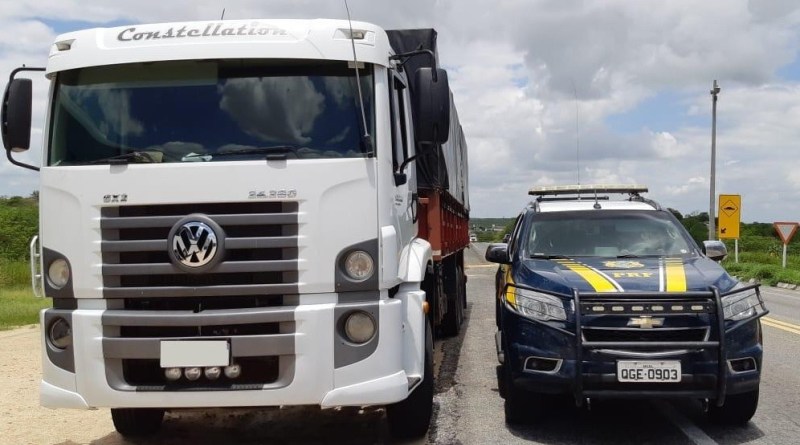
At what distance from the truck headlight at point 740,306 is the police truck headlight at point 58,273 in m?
4.36

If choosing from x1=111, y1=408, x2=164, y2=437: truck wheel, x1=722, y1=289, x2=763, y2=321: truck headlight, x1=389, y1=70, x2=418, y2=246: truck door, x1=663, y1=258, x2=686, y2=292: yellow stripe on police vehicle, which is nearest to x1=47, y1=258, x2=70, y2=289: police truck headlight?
x1=111, y1=408, x2=164, y2=437: truck wheel

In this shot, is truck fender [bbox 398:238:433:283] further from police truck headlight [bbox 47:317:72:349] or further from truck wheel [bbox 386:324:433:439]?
police truck headlight [bbox 47:317:72:349]

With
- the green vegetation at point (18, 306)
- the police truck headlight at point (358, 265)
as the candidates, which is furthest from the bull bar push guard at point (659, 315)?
Result: the green vegetation at point (18, 306)

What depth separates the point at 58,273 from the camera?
4742 millimetres

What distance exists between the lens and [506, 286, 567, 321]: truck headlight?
17.9 feet

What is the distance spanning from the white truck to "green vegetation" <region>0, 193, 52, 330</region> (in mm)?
4244

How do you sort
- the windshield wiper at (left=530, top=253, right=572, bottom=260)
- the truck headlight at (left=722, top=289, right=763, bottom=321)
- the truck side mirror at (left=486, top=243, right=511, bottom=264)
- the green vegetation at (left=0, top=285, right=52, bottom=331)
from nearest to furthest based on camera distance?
the truck headlight at (left=722, top=289, right=763, bottom=321) → the windshield wiper at (left=530, top=253, right=572, bottom=260) → the truck side mirror at (left=486, top=243, right=511, bottom=264) → the green vegetation at (left=0, top=285, right=52, bottom=331)

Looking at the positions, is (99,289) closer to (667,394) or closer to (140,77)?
(140,77)

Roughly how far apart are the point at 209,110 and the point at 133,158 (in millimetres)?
557

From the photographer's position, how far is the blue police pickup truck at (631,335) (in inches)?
204

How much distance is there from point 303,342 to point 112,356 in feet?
3.86

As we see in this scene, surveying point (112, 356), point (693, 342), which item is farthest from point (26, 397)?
point (693, 342)

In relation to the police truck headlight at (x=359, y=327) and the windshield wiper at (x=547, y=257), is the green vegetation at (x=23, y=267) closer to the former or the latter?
the windshield wiper at (x=547, y=257)

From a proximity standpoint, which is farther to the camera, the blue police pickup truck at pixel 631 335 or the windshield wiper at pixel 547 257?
the windshield wiper at pixel 547 257
